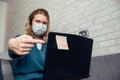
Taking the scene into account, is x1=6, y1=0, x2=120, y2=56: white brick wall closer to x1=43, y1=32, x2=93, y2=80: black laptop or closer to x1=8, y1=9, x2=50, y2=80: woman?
x1=8, y1=9, x2=50, y2=80: woman

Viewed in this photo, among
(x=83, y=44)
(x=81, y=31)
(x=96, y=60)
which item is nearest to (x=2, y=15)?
(x=81, y=31)

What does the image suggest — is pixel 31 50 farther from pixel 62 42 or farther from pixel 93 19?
pixel 93 19

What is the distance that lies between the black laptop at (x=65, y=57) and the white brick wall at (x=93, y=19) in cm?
81

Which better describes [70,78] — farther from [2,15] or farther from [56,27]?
[2,15]

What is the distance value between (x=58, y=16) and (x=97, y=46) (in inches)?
33.7

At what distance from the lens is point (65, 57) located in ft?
3.74

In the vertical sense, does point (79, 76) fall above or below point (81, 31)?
below

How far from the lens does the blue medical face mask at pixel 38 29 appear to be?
1918 millimetres

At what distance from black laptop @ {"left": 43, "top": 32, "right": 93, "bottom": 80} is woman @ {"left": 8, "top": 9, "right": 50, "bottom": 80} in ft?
0.23

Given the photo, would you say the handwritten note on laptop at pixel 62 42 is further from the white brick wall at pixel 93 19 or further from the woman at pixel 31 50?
the white brick wall at pixel 93 19

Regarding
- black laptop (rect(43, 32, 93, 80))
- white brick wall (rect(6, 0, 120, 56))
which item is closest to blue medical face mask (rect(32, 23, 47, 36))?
white brick wall (rect(6, 0, 120, 56))

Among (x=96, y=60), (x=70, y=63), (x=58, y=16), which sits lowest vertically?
(x=96, y=60)

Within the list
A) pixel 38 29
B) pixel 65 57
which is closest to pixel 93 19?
pixel 38 29

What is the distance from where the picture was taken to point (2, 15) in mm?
4703
